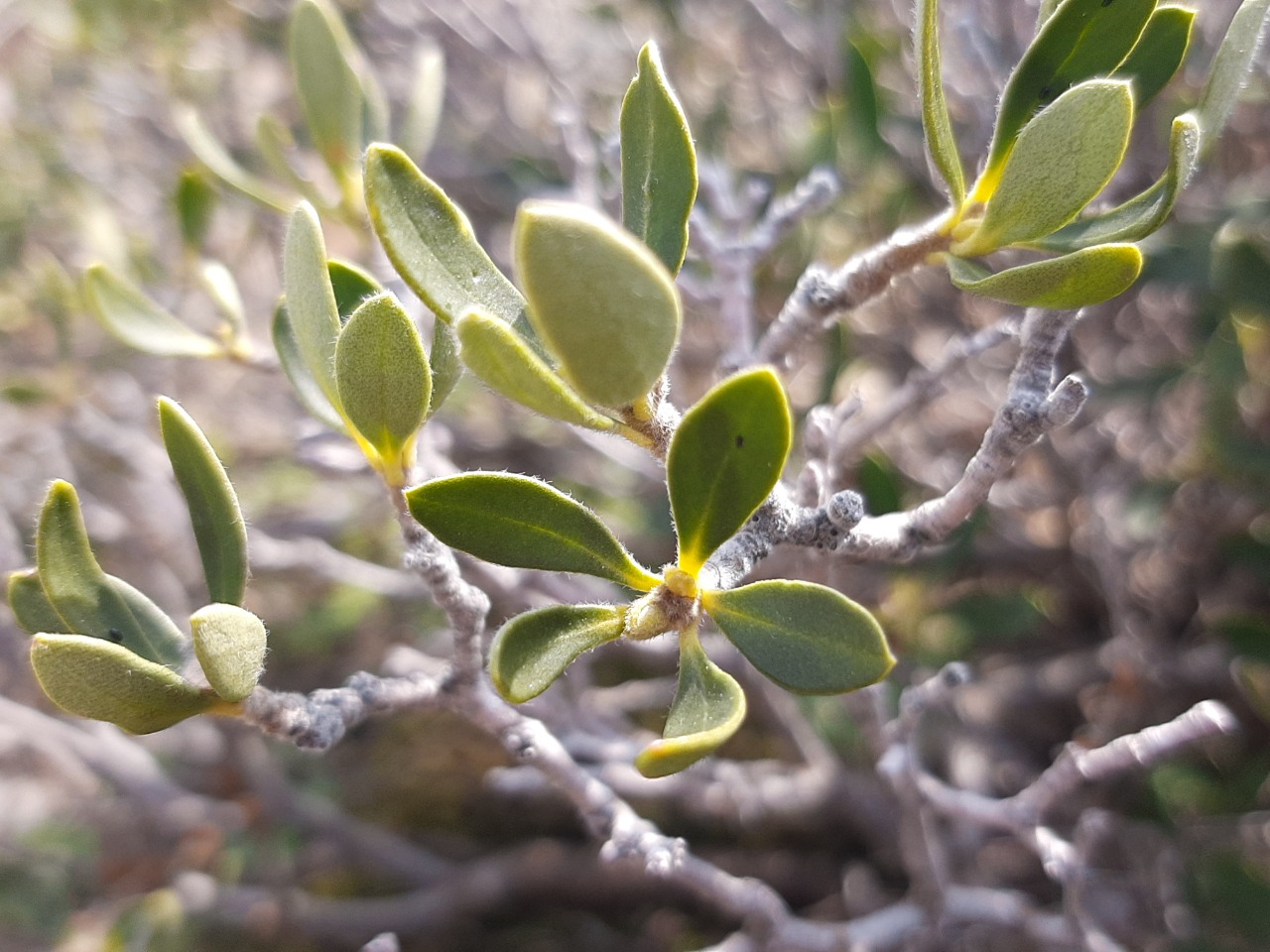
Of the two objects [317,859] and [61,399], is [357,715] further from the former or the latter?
[317,859]

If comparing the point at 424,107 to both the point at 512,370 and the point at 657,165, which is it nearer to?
the point at 657,165

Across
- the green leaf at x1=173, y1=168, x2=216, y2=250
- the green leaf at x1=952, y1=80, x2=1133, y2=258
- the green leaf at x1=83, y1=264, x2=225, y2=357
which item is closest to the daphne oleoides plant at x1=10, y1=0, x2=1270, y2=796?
the green leaf at x1=952, y1=80, x2=1133, y2=258

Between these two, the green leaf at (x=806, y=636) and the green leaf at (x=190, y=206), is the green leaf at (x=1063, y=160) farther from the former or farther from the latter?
the green leaf at (x=190, y=206)

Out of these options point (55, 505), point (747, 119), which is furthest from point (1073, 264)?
point (747, 119)

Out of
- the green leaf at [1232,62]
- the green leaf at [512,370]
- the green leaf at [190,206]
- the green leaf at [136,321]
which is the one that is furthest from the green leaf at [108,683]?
the green leaf at [190,206]

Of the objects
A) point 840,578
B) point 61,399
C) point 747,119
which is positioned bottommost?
point 840,578

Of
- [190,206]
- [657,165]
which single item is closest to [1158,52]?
[657,165]
